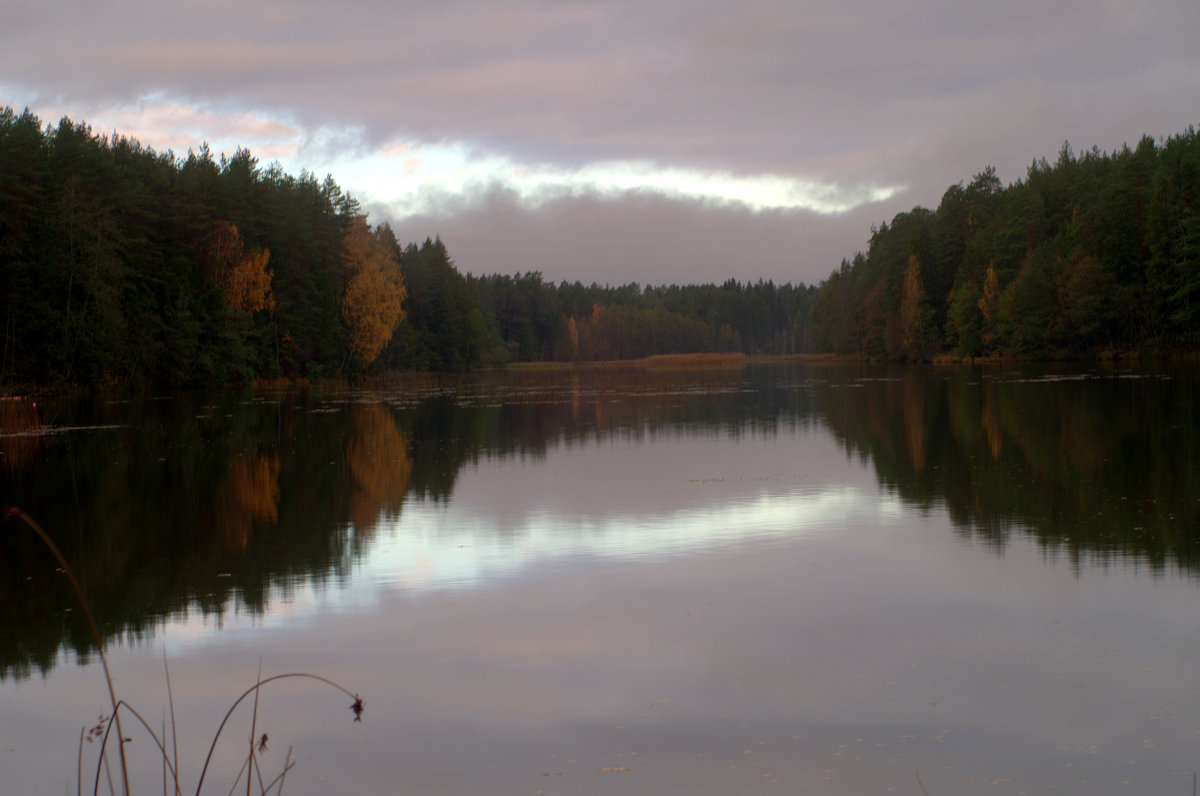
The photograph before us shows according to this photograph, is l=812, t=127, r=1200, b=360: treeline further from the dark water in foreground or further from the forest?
the dark water in foreground

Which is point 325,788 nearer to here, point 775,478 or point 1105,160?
point 775,478

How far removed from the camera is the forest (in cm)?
5016

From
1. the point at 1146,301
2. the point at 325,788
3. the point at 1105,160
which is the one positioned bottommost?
the point at 325,788

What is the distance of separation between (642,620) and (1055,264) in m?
82.6

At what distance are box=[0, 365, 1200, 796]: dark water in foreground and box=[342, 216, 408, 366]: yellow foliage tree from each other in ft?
179

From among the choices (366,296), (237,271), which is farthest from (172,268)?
(366,296)

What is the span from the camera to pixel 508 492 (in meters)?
16.8

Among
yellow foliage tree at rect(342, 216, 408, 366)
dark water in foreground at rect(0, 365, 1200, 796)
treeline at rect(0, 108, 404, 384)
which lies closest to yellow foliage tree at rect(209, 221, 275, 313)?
treeline at rect(0, 108, 404, 384)

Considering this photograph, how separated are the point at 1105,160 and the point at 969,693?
96685 millimetres

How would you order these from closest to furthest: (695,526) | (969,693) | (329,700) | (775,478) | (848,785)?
(848,785) < (969,693) < (329,700) < (695,526) < (775,478)

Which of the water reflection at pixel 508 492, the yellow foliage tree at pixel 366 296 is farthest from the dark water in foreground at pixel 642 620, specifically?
the yellow foliage tree at pixel 366 296

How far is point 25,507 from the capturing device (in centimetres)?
1573

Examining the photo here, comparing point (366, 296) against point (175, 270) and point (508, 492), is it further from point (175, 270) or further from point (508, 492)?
point (508, 492)

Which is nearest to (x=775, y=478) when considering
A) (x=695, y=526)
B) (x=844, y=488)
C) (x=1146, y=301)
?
(x=844, y=488)
